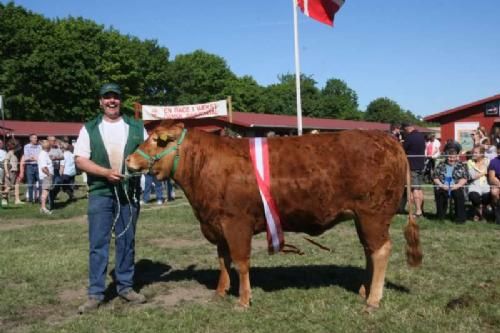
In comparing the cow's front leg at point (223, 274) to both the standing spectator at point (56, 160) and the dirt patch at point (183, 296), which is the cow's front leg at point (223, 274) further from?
the standing spectator at point (56, 160)

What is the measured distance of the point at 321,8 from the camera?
1312 cm

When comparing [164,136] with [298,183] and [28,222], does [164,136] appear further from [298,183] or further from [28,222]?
[28,222]

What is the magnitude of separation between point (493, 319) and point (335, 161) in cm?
214

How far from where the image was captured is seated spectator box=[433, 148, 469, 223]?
34.6 ft

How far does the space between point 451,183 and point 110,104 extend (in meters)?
7.99

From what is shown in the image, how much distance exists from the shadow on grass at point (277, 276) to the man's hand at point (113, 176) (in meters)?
1.65

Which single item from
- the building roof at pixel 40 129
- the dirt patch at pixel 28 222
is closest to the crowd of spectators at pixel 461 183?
the dirt patch at pixel 28 222

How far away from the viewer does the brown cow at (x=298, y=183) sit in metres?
5.20

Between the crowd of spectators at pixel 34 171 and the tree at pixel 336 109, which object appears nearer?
the crowd of spectators at pixel 34 171

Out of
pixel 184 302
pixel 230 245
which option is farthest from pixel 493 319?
pixel 184 302

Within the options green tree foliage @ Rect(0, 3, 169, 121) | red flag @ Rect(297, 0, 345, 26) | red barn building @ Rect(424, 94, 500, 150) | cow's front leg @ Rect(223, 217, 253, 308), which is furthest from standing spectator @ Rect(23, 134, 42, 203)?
green tree foliage @ Rect(0, 3, 169, 121)

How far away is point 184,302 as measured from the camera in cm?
568

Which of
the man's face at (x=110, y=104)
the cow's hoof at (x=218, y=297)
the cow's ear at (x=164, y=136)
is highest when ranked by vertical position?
the man's face at (x=110, y=104)

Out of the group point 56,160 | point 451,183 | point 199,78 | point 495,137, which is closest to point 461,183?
point 451,183
